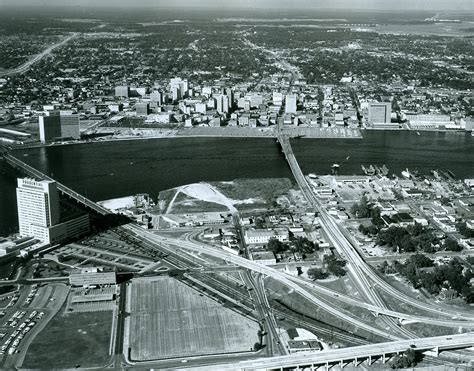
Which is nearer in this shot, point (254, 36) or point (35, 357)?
point (35, 357)

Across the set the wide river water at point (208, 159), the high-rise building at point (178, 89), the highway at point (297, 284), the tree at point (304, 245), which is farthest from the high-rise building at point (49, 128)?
the tree at point (304, 245)

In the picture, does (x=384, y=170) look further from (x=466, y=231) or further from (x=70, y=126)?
(x=70, y=126)

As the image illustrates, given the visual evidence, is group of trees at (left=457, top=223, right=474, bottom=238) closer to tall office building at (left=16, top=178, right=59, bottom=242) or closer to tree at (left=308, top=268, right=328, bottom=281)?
tree at (left=308, top=268, right=328, bottom=281)

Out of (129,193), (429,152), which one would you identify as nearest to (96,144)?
(129,193)

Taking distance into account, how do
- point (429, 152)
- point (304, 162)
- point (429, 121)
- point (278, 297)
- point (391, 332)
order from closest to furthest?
point (391, 332)
point (278, 297)
point (304, 162)
point (429, 152)
point (429, 121)

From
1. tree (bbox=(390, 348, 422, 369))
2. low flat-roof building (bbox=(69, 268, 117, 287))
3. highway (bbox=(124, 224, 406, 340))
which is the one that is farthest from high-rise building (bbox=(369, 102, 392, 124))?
tree (bbox=(390, 348, 422, 369))

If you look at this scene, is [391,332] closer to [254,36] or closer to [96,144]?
[96,144]


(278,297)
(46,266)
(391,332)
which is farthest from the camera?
(46,266)
